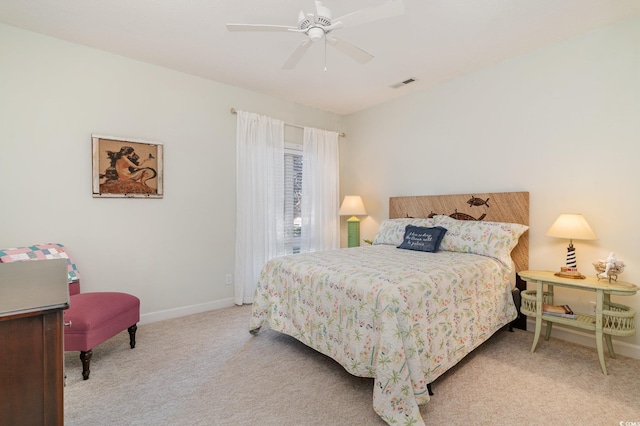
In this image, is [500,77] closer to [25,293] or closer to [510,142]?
[510,142]

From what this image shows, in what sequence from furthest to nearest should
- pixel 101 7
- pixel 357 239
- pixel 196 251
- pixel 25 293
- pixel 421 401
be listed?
pixel 357 239 < pixel 196 251 < pixel 101 7 < pixel 421 401 < pixel 25 293

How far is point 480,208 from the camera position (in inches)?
135

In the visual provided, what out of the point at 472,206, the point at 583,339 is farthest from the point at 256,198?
the point at 583,339

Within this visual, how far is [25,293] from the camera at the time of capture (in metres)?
1.03

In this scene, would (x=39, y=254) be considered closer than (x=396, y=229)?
Yes

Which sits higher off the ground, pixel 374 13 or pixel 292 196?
pixel 374 13

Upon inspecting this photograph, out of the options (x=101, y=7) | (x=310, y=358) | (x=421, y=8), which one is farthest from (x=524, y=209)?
(x=101, y=7)

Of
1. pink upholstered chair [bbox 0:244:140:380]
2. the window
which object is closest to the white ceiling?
the window

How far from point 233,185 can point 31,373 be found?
10.2ft

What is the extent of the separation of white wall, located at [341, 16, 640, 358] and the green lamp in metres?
0.82

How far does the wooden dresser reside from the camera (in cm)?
85

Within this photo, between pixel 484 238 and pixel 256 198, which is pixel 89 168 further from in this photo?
pixel 484 238

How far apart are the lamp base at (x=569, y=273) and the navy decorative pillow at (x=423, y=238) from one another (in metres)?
1.00

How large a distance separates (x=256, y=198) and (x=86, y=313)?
7.15 feet
